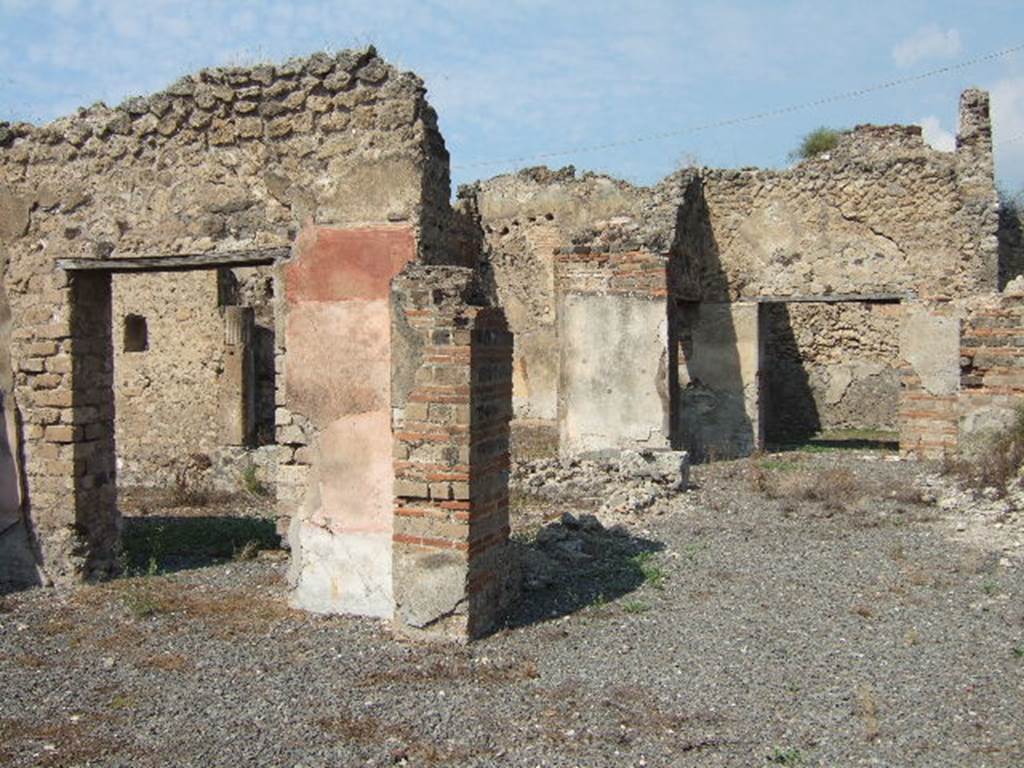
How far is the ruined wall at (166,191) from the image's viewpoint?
5863 millimetres

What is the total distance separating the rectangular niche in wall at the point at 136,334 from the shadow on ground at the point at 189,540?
4863 mm

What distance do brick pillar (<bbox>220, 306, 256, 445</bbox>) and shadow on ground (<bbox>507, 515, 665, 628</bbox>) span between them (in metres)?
6.03

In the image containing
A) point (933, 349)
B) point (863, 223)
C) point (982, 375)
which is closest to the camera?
point (982, 375)

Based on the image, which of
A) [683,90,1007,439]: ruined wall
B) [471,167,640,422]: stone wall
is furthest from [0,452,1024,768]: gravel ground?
[471,167,640,422]: stone wall

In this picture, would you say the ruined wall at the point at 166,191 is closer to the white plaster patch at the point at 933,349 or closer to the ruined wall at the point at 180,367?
the ruined wall at the point at 180,367

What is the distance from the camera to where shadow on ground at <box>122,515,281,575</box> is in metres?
7.57

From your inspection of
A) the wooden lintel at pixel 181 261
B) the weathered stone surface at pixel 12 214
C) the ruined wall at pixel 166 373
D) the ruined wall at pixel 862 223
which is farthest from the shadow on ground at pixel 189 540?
the ruined wall at pixel 862 223

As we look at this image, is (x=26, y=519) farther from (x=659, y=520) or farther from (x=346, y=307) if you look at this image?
(x=659, y=520)

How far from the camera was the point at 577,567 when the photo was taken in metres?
7.19

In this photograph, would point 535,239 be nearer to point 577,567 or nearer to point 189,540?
point 189,540

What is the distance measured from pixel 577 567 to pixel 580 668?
214 cm

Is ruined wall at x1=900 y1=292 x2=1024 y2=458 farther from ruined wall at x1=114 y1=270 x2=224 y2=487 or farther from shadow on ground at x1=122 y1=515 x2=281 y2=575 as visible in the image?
ruined wall at x1=114 y1=270 x2=224 y2=487

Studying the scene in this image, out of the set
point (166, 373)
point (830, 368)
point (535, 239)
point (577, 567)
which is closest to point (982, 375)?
point (577, 567)

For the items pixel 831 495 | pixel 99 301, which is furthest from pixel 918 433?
pixel 99 301
